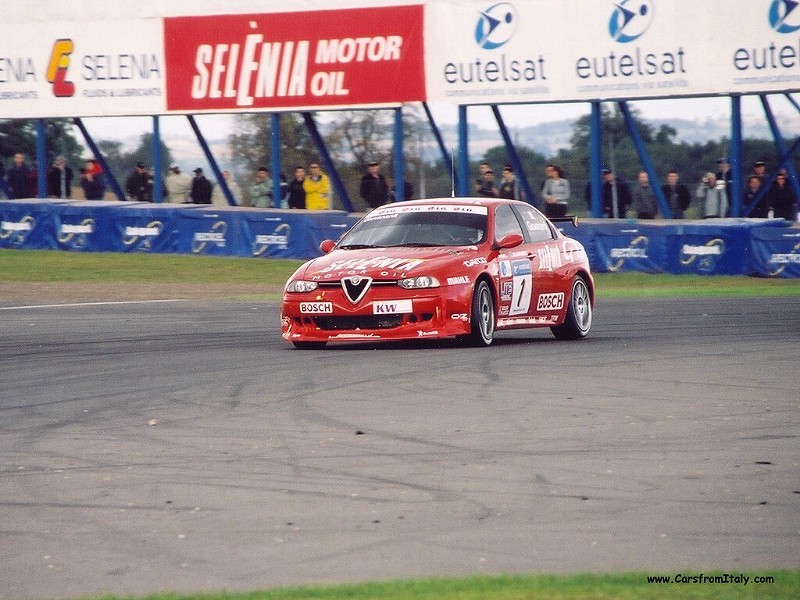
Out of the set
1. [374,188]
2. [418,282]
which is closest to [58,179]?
[374,188]

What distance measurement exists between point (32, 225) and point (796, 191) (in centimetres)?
1528

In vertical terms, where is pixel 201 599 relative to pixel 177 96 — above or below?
below

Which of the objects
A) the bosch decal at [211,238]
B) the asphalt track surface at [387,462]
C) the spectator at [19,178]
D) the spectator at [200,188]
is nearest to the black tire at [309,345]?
the asphalt track surface at [387,462]

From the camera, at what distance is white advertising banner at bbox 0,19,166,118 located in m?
35.5

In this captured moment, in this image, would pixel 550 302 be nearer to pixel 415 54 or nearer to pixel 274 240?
pixel 274 240

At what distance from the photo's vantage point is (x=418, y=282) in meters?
13.9

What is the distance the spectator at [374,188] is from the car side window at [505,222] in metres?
14.0

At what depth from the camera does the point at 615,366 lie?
12680mm

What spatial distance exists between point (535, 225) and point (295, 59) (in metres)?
18.6

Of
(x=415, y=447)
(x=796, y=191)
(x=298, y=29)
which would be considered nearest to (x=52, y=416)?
(x=415, y=447)

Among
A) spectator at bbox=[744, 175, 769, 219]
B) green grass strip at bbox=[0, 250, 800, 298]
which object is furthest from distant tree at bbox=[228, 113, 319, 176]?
spectator at bbox=[744, 175, 769, 219]

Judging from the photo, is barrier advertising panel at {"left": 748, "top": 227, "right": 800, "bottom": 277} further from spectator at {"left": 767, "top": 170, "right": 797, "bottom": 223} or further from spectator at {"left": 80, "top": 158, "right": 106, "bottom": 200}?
spectator at {"left": 80, "top": 158, "right": 106, "bottom": 200}

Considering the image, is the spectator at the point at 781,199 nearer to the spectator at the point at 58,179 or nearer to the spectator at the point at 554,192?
the spectator at the point at 554,192

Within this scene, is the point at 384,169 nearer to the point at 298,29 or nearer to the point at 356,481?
the point at 298,29
